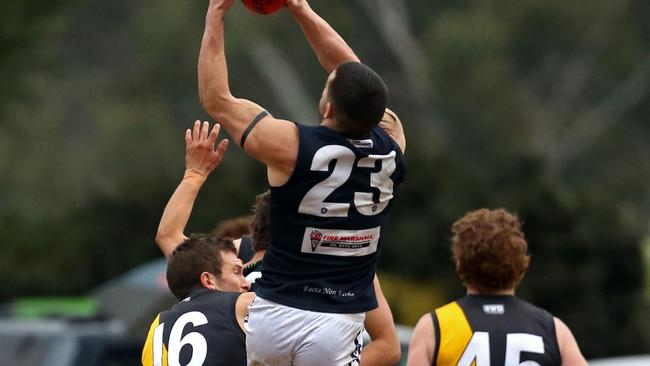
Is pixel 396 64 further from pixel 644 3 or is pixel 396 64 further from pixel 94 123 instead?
pixel 94 123

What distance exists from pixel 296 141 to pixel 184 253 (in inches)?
45.2

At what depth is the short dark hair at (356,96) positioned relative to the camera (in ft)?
18.2

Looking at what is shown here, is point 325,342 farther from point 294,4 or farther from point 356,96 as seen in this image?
point 294,4

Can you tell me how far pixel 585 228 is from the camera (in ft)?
47.4

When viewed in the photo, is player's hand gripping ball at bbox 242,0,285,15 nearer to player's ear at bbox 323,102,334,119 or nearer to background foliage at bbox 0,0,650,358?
player's ear at bbox 323,102,334,119

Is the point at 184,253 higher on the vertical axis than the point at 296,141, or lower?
lower

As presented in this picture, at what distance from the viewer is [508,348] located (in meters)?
6.73

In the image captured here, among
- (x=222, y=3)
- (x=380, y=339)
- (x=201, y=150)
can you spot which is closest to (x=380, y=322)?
(x=380, y=339)

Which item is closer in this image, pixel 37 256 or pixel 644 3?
pixel 37 256

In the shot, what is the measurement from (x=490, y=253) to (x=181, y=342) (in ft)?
5.39

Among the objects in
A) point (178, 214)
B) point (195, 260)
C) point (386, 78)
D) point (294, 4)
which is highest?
point (294, 4)

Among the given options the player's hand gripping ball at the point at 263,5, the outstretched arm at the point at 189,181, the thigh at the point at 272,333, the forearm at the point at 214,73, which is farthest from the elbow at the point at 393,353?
the player's hand gripping ball at the point at 263,5

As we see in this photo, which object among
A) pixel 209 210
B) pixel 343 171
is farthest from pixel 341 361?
pixel 209 210

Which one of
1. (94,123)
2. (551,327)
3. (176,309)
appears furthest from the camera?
(94,123)
